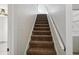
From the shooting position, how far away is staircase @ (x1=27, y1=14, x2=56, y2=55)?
5.66 feet

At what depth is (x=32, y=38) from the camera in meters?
2.21

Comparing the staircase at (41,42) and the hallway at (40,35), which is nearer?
the hallway at (40,35)

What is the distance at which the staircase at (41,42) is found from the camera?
1727mm

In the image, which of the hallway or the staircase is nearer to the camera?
the hallway

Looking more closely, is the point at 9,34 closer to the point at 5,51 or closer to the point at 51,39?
the point at 5,51

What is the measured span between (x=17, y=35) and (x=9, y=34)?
0.52 ft

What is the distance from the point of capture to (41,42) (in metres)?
1.88

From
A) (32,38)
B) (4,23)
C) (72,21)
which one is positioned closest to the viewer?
(72,21)

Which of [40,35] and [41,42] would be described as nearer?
[41,42]

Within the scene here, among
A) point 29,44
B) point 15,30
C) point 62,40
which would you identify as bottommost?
point 29,44

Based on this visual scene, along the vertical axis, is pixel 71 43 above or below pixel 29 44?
above
